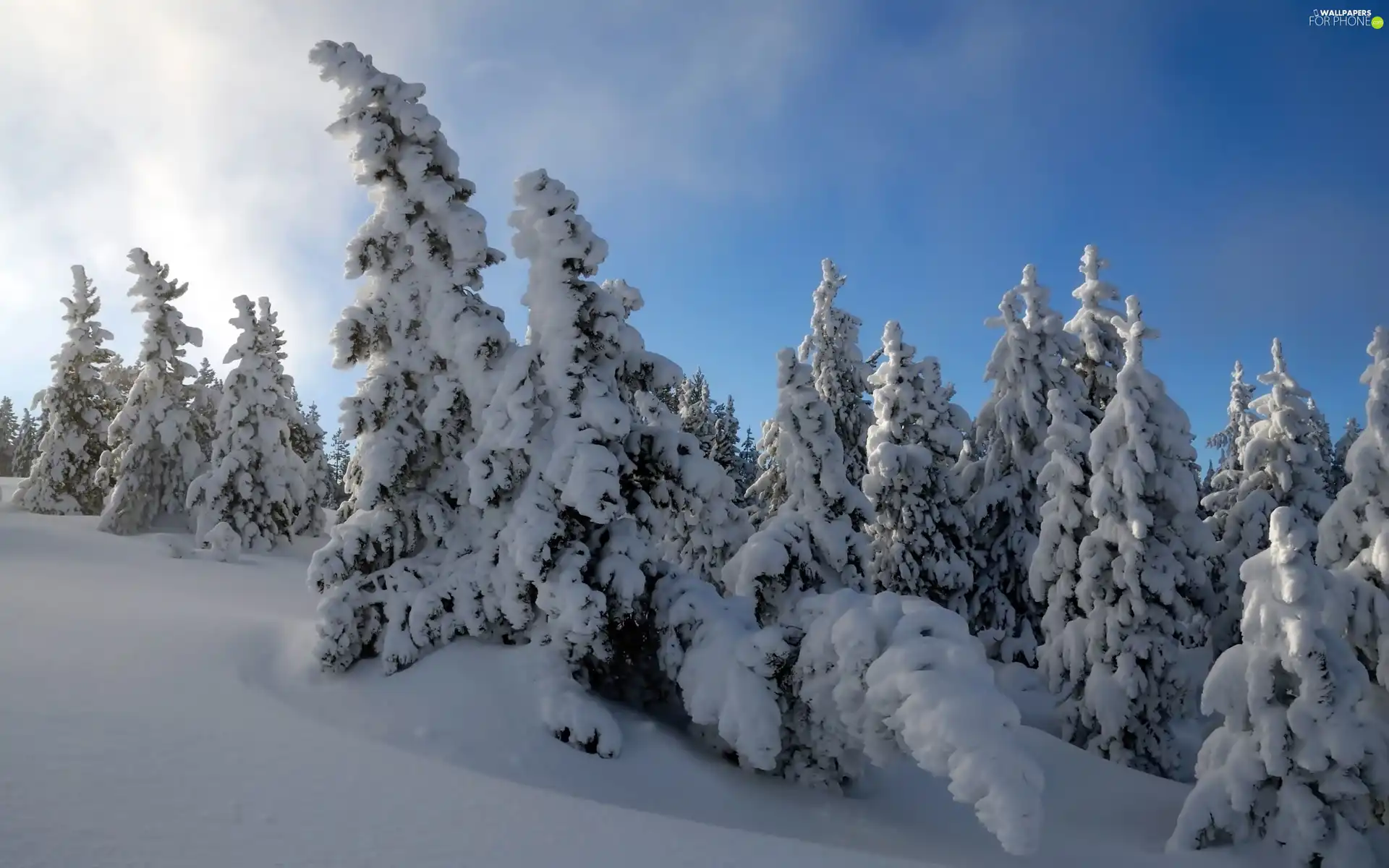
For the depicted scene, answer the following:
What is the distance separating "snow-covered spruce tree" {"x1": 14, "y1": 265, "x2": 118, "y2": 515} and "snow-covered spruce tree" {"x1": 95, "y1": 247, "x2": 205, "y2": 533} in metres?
1.71

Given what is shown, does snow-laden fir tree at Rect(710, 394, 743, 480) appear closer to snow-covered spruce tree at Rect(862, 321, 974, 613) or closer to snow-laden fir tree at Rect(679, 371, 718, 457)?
snow-laden fir tree at Rect(679, 371, 718, 457)

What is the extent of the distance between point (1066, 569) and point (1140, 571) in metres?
1.60

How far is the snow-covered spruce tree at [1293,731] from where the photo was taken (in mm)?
10227

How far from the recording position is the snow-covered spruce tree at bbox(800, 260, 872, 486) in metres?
28.0

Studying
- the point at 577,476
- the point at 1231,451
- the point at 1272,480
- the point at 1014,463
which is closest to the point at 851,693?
the point at 577,476

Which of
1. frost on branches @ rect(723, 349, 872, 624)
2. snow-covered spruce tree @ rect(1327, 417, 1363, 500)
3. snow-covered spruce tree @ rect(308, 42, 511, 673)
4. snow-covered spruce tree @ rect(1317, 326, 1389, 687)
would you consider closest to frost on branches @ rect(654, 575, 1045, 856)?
frost on branches @ rect(723, 349, 872, 624)

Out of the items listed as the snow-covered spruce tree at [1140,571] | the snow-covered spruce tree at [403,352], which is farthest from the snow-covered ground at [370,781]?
the snow-covered spruce tree at [1140,571]

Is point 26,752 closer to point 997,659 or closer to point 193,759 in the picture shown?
point 193,759

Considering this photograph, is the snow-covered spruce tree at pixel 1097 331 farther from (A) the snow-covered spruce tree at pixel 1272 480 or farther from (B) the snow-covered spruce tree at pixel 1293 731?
(B) the snow-covered spruce tree at pixel 1293 731

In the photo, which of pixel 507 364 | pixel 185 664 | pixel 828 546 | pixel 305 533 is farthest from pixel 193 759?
pixel 305 533

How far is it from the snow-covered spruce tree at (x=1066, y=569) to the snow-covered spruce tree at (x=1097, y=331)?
170 inches

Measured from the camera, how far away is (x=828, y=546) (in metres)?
14.5

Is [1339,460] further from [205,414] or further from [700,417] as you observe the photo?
[205,414]

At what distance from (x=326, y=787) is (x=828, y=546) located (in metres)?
9.87
